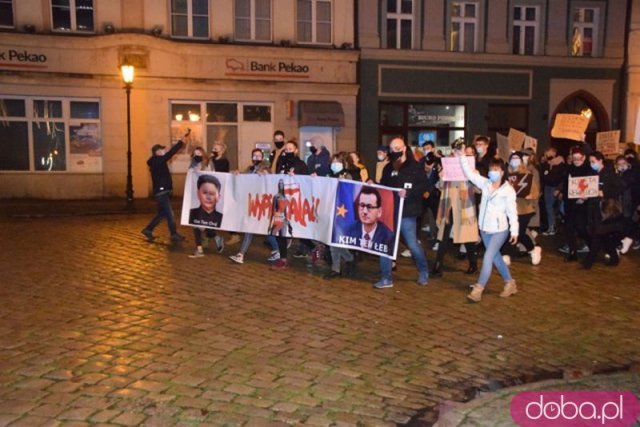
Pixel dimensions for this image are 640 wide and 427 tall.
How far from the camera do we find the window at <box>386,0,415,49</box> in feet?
79.8

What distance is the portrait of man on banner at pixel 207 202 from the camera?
11.3 meters

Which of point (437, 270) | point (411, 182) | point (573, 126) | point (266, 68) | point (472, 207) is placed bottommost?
point (437, 270)

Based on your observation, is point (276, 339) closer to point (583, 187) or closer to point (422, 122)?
point (583, 187)

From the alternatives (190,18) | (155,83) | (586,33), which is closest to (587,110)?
(586,33)

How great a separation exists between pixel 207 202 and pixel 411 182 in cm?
392

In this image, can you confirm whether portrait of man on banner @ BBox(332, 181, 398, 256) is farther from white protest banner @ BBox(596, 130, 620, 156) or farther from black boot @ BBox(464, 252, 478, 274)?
white protest banner @ BBox(596, 130, 620, 156)

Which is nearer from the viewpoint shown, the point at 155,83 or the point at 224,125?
the point at 155,83

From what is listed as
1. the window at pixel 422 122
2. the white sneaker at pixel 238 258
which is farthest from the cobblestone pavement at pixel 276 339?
the window at pixel 422 122

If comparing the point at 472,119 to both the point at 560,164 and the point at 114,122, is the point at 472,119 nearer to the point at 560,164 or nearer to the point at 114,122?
the point at 560,164

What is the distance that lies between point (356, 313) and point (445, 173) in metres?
2.83

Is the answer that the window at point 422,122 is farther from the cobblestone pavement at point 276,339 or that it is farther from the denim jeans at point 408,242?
the denim jeans at point 408,242

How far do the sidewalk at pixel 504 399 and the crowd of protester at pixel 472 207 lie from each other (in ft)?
8.76

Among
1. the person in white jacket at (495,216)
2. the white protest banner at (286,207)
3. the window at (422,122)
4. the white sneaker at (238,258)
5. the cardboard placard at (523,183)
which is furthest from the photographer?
the window at (422,122)

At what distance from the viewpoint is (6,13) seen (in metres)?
21.2
